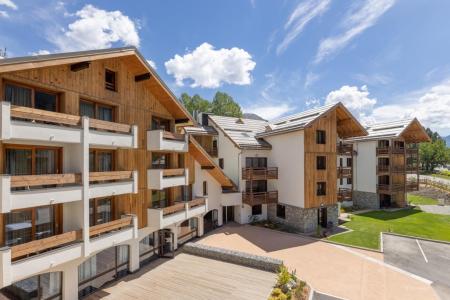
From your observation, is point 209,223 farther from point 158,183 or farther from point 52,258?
point 52,258

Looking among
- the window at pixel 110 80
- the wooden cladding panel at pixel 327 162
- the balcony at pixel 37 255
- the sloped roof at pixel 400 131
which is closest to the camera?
the balcony at pixel 37 255

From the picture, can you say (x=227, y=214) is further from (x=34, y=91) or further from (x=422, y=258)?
(x=34, y=91)

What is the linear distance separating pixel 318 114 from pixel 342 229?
452 inches

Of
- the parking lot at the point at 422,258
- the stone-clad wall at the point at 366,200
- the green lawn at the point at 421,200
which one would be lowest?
the parking lot at the point at 422,258

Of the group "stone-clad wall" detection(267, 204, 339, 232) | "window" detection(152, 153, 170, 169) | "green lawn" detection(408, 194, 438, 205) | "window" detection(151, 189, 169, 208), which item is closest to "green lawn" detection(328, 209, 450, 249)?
"stone-clad wall" detection(267, 204, 339, 232)

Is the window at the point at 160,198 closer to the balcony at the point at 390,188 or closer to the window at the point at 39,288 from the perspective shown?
the window at the point at 39,288

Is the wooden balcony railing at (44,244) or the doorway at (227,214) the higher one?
the wooden balcony railing at (44,244)

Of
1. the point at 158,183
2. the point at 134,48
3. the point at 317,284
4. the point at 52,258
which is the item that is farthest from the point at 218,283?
the point at 134,48

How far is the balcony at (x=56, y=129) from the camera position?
9.72 m

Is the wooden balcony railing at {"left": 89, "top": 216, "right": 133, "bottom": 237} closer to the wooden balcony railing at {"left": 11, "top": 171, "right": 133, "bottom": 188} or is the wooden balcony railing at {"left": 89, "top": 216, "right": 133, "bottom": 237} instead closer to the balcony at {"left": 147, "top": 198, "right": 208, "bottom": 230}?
the balcony at {"left": 147, "top": 198, "right": 208, "bottom": 230}

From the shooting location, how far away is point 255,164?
28156 mm

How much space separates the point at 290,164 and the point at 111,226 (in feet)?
57.9

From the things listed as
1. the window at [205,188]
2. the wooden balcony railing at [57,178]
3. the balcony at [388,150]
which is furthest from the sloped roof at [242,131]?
the balcony at [388,150]

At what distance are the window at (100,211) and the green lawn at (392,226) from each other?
1795cm
